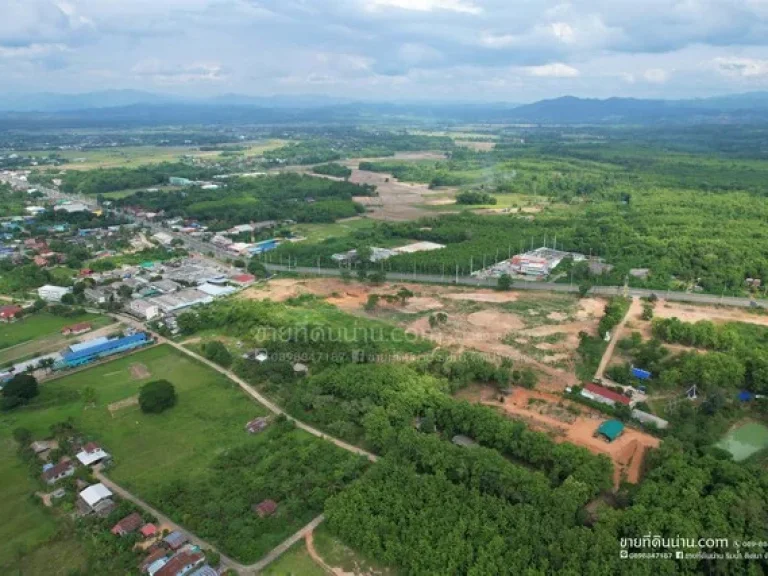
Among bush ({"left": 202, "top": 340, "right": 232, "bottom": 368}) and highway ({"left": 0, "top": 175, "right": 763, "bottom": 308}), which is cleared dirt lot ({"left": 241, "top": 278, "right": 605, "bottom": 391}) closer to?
highway ({"left": 0, "top": 175, "right": 763, "bottom": 308})

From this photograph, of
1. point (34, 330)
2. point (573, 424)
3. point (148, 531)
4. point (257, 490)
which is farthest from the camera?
point (34, 330)

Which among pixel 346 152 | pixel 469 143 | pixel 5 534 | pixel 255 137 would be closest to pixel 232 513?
pixel 5 534

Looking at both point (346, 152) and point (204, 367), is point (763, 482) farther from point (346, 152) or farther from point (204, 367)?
point (346, 152)

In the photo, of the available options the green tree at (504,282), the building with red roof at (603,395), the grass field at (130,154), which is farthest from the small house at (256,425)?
the grass field at (130,154)

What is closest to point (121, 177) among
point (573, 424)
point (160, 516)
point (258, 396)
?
point (258, 396)

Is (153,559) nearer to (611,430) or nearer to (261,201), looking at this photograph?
(611,430)

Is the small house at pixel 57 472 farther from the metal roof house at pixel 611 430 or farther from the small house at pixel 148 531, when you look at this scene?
the metal roof house at pixel 611 430
